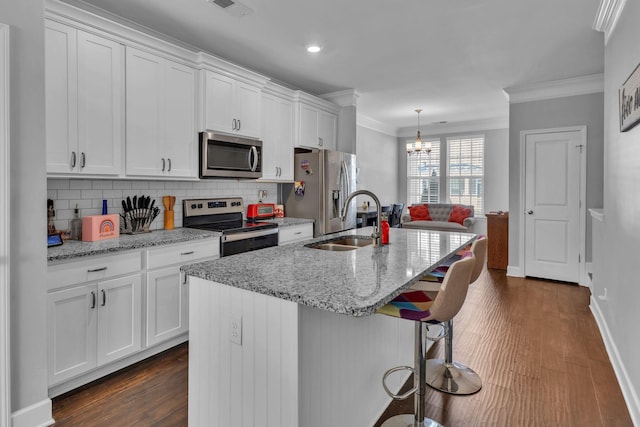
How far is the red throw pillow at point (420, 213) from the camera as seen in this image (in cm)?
786

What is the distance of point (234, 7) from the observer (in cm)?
273

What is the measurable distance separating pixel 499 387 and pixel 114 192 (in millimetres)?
3146

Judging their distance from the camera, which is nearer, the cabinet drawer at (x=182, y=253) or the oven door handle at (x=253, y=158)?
the cabinet drawer at (x=182, y=253)

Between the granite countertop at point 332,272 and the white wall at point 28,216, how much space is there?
90 centimetres

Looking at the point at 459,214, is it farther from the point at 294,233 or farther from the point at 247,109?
the point at 247,109

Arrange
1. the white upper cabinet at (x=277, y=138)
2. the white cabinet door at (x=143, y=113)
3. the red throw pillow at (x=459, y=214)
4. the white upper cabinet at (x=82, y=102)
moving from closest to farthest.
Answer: the white upper cabinet at (x=82, y=102) → the white cabinet door at (x=143, y=113) → the white upper cabinet at (x=277, y=138) → the red throw pillow at (x=459, y=214)

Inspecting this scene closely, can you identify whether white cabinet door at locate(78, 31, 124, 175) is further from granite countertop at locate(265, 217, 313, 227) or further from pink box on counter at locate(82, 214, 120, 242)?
granite countertop at locate(265, 217, 313, 227)

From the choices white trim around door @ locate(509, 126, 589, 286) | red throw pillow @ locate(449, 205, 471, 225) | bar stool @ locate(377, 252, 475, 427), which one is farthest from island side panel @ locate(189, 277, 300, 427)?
red throw pillow @ locate(449, 205, 471, 225)

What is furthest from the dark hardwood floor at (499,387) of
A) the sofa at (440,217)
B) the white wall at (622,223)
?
the sofa at (440,217)

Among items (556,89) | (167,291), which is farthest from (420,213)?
(167,291)

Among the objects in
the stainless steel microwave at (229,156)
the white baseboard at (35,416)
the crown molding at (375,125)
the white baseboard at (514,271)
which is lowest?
the white baseboard at (35,416)

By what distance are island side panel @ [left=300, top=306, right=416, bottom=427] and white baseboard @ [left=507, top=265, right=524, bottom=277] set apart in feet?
12.2
